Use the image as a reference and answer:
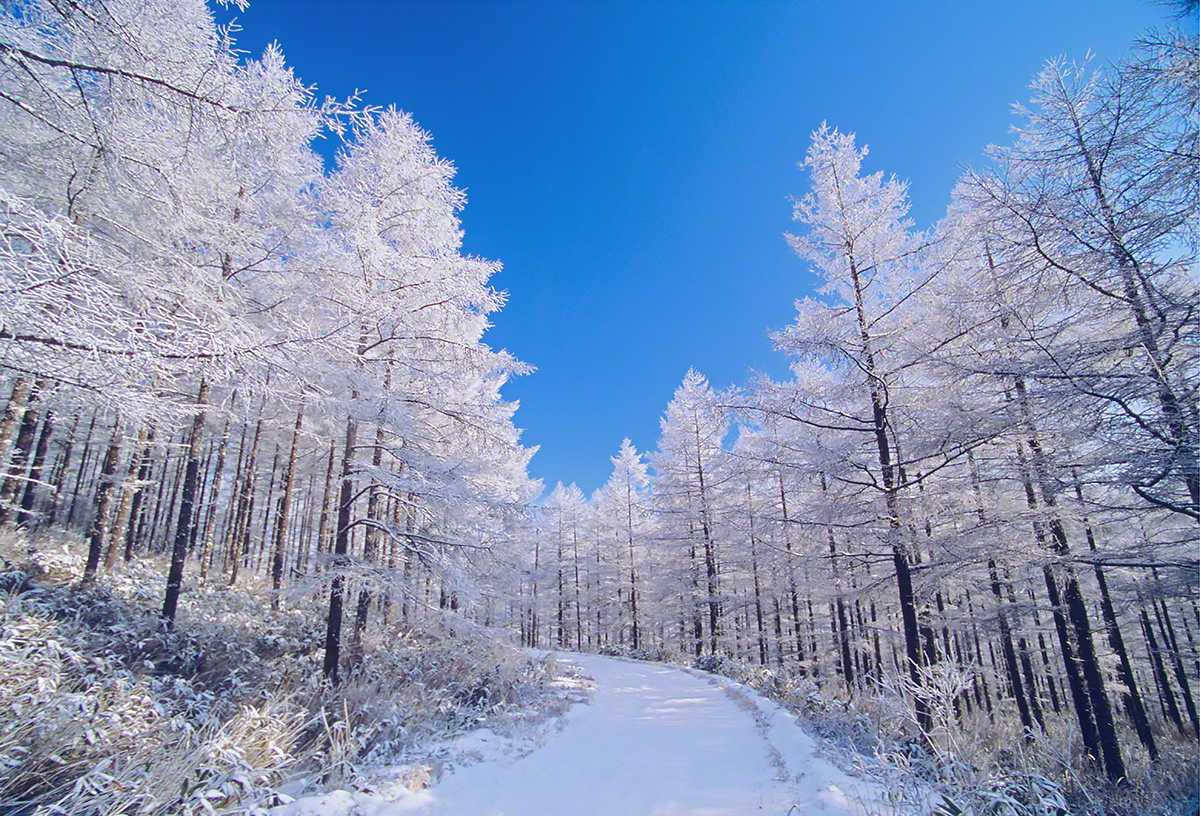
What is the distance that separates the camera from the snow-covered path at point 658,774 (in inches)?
197

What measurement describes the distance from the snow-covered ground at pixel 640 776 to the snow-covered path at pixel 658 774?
0.05ft

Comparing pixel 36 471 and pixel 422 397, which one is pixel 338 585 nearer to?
pixel 422 397

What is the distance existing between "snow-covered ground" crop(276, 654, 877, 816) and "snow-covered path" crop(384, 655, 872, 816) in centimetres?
2

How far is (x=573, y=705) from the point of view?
9.95m

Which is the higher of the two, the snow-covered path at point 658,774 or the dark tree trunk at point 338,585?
the dark tree trunk at point 338,585

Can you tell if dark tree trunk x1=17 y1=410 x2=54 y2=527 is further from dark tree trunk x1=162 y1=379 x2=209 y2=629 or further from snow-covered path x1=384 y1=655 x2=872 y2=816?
snow-covered path x1=384 y1=655 x2=872 y2=816

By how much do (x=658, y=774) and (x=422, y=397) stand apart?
27.1 feet

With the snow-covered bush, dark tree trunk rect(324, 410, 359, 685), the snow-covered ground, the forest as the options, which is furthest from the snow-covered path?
dark tree trunk rect(324, 410, 359, 685)

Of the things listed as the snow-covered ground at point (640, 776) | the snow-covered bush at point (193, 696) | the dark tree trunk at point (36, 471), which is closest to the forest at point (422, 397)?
the snow-covered bush at point (193, 696)

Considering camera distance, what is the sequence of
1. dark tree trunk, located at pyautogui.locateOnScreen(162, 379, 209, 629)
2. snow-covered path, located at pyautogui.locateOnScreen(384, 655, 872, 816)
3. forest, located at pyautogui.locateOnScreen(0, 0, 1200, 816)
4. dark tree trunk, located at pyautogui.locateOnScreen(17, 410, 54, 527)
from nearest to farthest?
forest, located at pyautogui.locateOnScreen(0, 0, 1200, 816) → snow-covered path, located at pyautogui.locateOnScreen(384, 655, 872, 816) → dark tree trunk, located at pyautogui.locateOnScreen(162, 379, 209, 629) → dark tree trunk, located at pyautogui.locateOnScreen(17, 410, 54, 527)

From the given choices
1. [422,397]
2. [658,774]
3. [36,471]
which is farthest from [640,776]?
[36,471]

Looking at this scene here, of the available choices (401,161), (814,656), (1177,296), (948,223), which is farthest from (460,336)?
(814,656)

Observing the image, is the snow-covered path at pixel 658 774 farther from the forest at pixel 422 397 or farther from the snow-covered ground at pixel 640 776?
the forest at pixel 422 397

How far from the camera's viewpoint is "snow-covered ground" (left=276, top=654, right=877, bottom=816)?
4.79 meters
